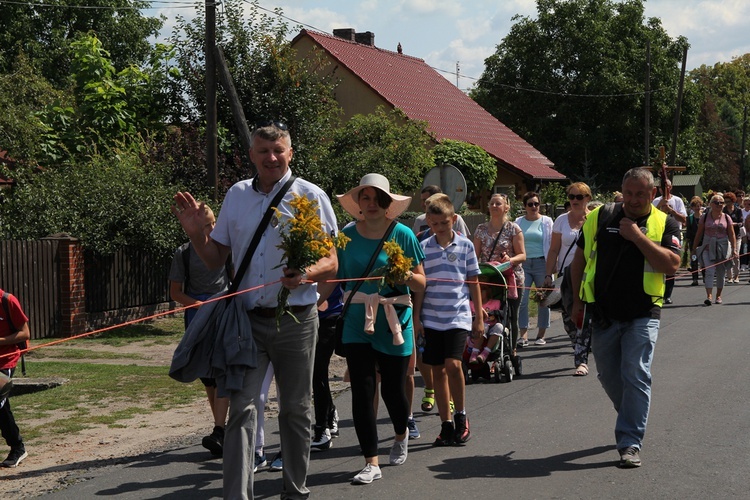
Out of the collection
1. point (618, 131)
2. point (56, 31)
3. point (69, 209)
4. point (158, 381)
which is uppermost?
point (56, 31)

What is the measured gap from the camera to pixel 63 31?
50812 millimetres

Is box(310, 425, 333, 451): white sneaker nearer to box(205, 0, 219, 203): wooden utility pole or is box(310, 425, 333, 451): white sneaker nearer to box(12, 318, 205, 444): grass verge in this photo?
box(12, 318, 205, 444): grass verge

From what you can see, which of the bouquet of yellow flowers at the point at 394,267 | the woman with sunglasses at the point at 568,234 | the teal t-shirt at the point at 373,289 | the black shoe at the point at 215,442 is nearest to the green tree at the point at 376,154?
the woman with sunglasses at the point at 568,234

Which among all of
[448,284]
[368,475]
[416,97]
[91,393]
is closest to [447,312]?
[448,284]

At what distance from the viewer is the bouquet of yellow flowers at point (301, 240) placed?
5312 millimetres

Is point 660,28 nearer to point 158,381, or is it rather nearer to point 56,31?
point 56,31

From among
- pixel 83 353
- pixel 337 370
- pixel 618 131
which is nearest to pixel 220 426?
pixel 337 370

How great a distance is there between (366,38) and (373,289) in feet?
123

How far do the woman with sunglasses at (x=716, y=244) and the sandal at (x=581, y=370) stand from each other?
7.98 meters

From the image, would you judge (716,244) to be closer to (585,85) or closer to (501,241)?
(501,241)

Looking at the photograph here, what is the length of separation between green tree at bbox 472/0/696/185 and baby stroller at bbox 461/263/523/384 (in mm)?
51097

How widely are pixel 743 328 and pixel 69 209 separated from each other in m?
10.3

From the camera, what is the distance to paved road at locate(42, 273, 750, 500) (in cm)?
639

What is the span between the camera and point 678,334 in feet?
46.3
